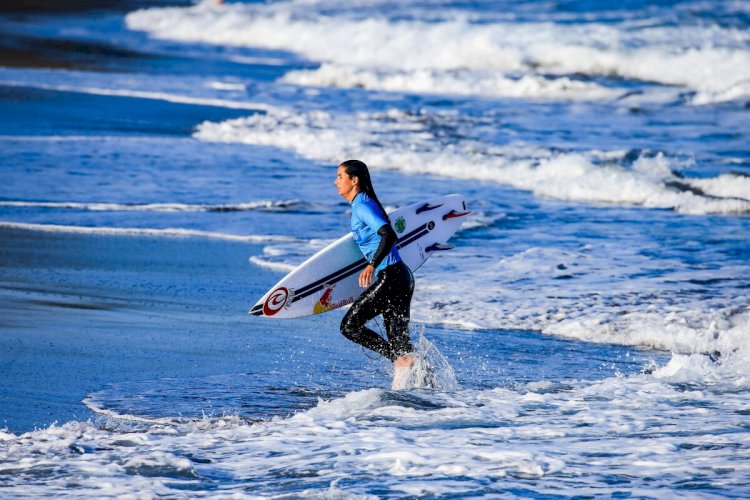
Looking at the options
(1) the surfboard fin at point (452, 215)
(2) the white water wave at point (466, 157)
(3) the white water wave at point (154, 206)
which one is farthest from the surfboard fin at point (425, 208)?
(2) the white water wave at point (466, 157)

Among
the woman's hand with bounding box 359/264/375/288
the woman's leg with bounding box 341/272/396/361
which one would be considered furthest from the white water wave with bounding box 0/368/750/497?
the woman's hand with bounding box 359/264/375/288

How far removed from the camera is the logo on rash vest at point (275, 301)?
732 centimetres

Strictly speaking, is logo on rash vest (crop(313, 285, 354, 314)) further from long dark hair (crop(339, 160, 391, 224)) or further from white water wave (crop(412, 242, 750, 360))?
white water wave (crop(412, 242, 750, 360))

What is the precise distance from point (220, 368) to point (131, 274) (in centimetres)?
281

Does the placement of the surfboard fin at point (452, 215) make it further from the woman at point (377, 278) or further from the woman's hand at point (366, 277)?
the woman's hand at point (366, 277)

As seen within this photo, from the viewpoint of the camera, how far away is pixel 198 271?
33.0ft

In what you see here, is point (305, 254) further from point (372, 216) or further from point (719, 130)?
point (719, 130)

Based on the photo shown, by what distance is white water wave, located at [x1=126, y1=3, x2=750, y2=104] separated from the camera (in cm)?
2923

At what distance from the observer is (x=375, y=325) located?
391 inches

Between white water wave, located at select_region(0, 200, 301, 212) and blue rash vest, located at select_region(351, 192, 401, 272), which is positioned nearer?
blue rash vest, located at select_region(351, 192, 401, 272)

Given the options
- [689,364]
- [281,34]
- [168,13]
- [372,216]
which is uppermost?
[168,13]

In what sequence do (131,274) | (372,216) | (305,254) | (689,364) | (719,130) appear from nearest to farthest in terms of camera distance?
(372,216), (689,364), (131,274), (305,254), (719,130)

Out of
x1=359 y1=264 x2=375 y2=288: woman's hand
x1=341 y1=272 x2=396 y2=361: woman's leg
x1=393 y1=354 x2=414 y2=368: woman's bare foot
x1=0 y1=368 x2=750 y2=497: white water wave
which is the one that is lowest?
x1=0 y1=368 x2=750 y2=497: white water wave

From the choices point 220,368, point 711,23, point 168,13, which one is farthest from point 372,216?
point 168,13
